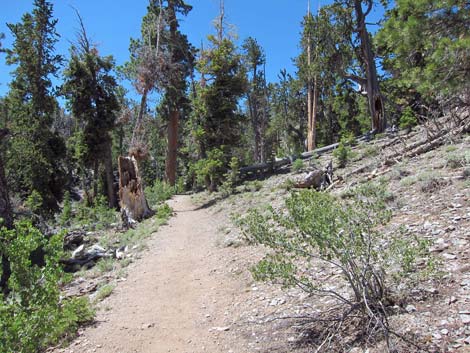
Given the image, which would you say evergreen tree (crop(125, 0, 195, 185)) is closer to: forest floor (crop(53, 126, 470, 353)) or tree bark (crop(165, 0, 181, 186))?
tree bark (crop(165, 0, 181, 186))

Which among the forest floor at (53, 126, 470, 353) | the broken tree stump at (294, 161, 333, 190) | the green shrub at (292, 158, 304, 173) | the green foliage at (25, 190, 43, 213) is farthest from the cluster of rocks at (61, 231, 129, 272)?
the green shrub at (292, 158, 304, 173)

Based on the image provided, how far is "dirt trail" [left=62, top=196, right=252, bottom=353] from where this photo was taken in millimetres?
4297

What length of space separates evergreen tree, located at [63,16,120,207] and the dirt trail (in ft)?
42.6

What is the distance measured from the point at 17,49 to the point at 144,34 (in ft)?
23.7

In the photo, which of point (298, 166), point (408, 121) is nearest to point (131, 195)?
point (298, 166)

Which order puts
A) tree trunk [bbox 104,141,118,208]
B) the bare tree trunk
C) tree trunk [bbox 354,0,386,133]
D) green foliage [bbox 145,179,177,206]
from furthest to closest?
tree trunk [bbox 104,141,118,208] < green foliage [bbox 145,179,177,206] < tree trunk [bbox 354,0,386,133] < the bare tree trunk

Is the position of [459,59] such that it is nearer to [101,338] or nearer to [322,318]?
[322,318]

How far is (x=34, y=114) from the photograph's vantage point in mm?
19766

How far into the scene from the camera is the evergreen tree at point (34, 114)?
18609 mm

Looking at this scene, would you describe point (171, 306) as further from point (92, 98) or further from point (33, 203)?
point (92, 98)

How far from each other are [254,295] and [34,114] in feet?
64.0

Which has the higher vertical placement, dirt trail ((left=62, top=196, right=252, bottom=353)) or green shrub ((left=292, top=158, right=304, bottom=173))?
green shrub ((left=292, top=158, right=304, bottom=173))

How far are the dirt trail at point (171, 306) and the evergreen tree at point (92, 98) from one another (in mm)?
12984

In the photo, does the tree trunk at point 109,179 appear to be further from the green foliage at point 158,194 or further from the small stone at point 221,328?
the small stone at point 221,328
